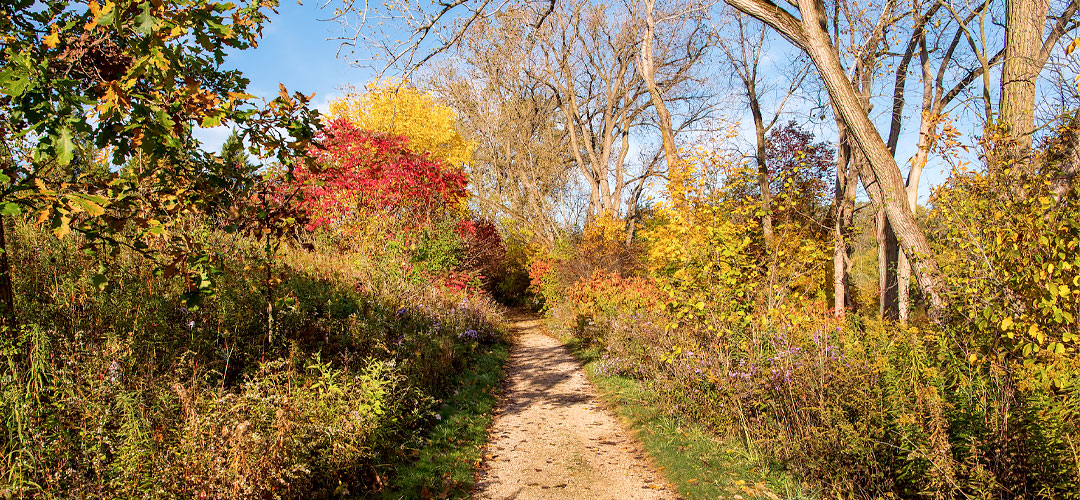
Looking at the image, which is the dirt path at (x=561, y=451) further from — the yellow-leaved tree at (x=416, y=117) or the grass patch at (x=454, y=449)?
the yellow-leaved tree at (x=416, y=117)

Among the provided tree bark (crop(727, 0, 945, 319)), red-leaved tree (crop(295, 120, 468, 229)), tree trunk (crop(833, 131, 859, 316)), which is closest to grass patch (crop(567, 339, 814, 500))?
tree bark (crop(727, 0, 945, 319))

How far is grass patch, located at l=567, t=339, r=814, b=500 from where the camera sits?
4.54 metres

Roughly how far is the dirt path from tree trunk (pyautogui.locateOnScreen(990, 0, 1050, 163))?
567cm

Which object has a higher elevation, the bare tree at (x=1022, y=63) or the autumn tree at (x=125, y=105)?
the bare tree at (x=1022, y=63)

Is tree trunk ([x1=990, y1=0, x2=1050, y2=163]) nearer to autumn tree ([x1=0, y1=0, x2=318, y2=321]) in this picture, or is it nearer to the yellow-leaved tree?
autumn tree ([x1=0, y1=0, x2=318, y2=321])

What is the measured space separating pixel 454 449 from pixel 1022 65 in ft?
25.5

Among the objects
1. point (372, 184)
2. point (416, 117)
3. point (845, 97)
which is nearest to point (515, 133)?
point (416, 117)

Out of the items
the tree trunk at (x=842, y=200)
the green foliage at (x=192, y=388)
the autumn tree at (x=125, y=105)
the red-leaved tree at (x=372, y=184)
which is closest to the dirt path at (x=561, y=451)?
the green foliage at (x=192, y=388)

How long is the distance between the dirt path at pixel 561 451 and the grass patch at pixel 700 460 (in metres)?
0.19

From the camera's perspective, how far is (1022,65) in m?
6.11

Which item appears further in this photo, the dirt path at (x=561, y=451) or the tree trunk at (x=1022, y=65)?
the tree trunk at (x=1022, y=65)

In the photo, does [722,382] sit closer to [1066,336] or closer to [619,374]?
[1066,336]

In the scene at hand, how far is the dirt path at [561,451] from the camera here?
4.99 meters

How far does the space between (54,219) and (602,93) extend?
1882 cm
